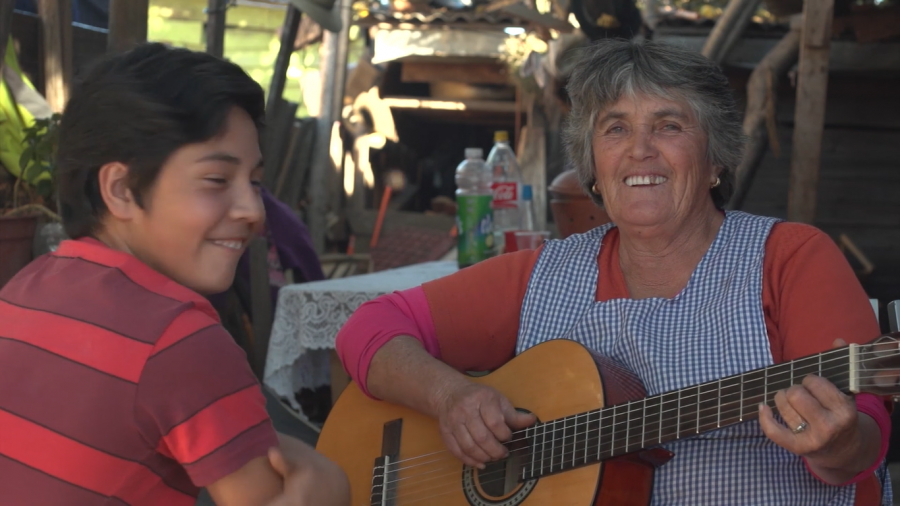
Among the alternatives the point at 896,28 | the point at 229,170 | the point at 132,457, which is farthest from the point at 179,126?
the point at 896,28

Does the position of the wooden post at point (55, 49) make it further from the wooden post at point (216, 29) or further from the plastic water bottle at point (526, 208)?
the plastic water bottle at point (526, 208)

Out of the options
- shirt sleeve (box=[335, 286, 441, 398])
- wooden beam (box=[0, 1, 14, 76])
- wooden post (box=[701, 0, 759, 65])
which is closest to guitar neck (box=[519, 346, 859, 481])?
shirt sleeve (box=[335, 286, 441, 398])

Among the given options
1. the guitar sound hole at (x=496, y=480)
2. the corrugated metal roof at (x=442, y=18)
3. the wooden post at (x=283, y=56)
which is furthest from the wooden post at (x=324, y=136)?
the guitar sound hole at (x=496, y=480)

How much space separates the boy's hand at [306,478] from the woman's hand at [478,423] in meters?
0.74

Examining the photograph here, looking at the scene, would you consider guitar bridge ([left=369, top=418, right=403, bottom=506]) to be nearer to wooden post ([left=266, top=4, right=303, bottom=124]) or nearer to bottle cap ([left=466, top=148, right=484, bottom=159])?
bottle cap ([left=466, top=148, right=484, bottom=159])

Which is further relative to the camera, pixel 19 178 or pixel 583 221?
pixel 19 178

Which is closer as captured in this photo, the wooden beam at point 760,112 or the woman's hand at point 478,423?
the woman's hand at point 478,423

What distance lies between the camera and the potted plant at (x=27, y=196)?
319 centimetres

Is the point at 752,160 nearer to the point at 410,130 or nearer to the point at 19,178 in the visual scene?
the point at 19,178

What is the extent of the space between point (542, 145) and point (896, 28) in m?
3.64

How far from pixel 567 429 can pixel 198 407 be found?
917 mm

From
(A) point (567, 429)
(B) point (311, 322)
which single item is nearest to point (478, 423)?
(A) point (567, 429)

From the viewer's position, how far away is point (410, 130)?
1030 cm

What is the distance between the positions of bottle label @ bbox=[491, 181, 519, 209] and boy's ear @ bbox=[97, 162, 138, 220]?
228 cm
